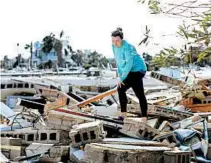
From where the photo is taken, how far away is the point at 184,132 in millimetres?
5500

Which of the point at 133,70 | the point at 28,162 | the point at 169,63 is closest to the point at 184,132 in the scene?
the point at 133,70

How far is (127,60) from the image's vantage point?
4.95m

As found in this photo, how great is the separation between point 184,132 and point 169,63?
2831 millimetres

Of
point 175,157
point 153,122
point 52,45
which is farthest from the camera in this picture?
point 52,45

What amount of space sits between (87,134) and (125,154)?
861 mm

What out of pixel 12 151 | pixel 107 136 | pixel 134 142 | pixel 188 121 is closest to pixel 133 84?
pixel 134 142

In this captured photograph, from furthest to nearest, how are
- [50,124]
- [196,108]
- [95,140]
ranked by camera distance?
[196,108], [50,124], [95,140]

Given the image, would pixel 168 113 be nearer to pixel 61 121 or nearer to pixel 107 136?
pixel 107 136

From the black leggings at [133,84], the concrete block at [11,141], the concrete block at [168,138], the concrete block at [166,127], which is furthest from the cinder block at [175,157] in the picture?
the concrete block at [11,141]

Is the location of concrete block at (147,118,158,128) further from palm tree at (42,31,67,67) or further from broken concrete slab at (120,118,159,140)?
palm tree at (42,31,67,67)

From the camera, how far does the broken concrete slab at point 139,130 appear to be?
5586mm

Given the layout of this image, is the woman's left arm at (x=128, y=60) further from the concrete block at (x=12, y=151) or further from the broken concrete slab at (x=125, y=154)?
the concrete block at (x=12, y=151)

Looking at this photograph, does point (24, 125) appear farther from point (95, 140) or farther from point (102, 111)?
point (95, 140)

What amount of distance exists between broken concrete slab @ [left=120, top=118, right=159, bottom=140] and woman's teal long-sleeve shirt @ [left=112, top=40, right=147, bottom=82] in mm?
720
